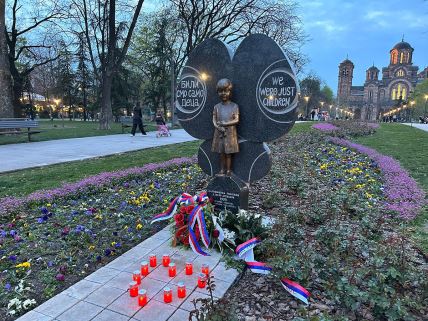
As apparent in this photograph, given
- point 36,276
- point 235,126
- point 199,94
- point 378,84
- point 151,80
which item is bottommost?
point 36,276

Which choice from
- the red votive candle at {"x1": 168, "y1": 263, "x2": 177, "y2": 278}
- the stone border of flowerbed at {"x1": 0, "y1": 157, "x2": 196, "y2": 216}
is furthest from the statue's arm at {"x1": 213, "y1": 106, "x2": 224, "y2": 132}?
the stone border of flowerbed at {"x1": 0, "y1": 157, "x2": 196, "y2": 216}

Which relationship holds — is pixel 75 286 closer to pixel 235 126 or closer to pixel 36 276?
pixel 36 276

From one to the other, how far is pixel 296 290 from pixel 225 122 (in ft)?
8.03

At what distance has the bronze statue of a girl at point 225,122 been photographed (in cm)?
441

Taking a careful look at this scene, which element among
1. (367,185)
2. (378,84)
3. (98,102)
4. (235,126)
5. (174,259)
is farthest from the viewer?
(378,84)

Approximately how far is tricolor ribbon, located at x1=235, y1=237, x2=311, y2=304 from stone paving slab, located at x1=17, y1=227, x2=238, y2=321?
224mm

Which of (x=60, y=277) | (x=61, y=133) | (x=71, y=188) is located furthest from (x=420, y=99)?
(x=60, y=277)

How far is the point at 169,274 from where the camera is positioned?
335 centimetres

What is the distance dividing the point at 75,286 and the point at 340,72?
4801 inches

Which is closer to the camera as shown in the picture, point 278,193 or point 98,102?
point 278,193

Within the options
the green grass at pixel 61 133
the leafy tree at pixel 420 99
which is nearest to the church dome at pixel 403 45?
the leafy tree at pixel 420 99

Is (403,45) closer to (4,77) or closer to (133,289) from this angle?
(4,77)

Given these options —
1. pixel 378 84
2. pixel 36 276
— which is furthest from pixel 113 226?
pixel 378 84

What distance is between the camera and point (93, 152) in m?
11.1
